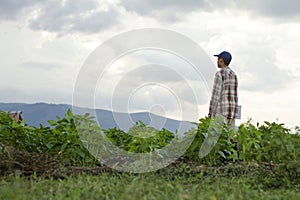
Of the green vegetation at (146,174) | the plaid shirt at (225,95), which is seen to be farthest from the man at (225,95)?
the green vegetation at (146,174)

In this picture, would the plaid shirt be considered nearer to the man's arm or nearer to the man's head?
the man's arm

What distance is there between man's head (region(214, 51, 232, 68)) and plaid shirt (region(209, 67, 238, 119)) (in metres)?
0.12

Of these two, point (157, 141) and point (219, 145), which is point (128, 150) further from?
point (219, 145)

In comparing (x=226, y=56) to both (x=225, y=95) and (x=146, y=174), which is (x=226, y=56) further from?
(x=146, y=174)

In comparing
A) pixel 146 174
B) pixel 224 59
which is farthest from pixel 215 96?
pixel 146 174

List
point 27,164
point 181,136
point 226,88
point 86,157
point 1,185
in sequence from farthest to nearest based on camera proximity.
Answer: point 226,88, point 181,136, point 86,157, point 27,164, point 1,185

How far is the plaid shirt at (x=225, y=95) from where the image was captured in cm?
904

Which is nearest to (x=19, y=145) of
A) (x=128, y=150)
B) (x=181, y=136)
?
(x=128, y=150)

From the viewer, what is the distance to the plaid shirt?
9039 millimetres

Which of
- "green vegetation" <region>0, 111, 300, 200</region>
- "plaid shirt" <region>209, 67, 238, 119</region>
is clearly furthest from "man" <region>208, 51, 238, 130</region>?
"green vegetation" <region>0, 111, 300, 200</region>

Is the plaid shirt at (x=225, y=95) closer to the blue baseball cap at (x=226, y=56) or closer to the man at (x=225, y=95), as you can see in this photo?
the man at (x=225, y=95)

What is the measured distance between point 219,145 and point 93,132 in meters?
1.99

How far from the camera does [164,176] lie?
6844mm

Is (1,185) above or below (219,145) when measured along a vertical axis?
below
